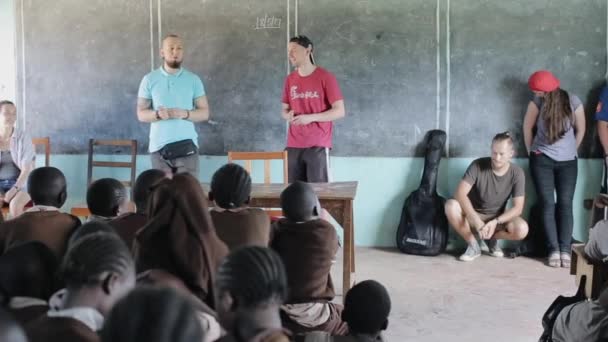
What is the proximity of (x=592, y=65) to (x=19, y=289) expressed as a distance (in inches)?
193

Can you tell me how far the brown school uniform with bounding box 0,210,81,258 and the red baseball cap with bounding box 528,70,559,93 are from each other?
3834 mm

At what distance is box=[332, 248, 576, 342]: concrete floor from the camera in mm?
3738

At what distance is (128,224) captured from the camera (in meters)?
2.65

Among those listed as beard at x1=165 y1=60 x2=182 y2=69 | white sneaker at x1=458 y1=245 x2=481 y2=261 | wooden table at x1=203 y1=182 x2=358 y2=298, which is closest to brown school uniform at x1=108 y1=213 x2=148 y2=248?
wooden table at x1=203 y1=182 x2=358 y2=298

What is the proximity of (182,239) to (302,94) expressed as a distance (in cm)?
302

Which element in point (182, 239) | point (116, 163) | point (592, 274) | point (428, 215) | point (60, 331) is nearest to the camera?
point (60, 331)

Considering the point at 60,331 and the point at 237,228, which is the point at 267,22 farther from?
the point at 60,331

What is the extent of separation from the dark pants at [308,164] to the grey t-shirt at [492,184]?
1214mm

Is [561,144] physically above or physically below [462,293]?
above

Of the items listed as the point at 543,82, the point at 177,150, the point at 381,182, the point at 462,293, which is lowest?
the point at 462,293

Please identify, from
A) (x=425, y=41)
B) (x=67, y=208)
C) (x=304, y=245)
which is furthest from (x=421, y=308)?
(x=67, y=208)

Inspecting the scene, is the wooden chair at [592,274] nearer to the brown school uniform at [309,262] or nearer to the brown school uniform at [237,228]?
the brown school uniform at [309,262]

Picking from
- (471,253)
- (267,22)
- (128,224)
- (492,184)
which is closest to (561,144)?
(492,184)

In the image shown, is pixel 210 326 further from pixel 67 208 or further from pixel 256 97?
pixel 67 208
